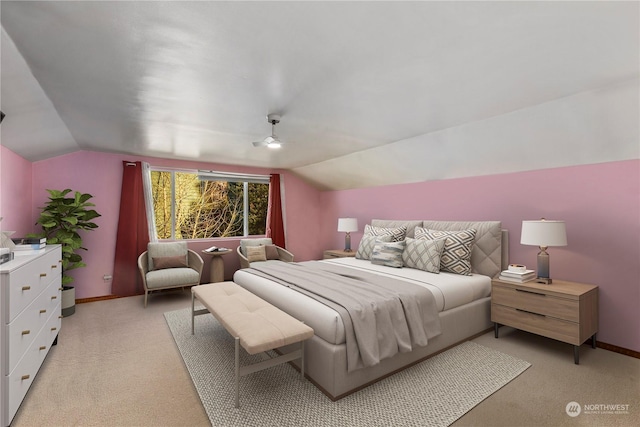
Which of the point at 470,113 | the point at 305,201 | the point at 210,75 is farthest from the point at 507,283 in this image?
the point at 305,201

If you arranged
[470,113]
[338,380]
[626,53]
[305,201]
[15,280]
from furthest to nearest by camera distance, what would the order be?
[305,201] < [470,113] < [338,380] < [15,280] < [626,53]

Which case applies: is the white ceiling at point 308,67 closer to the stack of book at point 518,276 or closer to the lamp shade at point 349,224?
the stack of book at point 518,276

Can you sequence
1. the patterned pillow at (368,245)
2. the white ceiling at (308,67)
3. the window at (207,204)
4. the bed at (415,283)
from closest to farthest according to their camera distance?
the white ceiling at (308,67) < the bed at (415,283) < the patterned pillow at (368,245) < the window at (207,204)

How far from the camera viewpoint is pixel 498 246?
11.2ft

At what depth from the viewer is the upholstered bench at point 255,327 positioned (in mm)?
1925

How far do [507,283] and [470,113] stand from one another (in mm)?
1703

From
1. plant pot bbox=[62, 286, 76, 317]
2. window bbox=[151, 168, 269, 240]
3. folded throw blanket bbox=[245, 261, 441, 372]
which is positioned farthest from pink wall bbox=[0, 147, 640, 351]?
folded throw blanket bbox=[245, 261, 441, 372]

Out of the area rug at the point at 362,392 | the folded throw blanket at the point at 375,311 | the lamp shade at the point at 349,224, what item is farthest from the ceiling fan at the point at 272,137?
the lamp shade at the point at 349,224

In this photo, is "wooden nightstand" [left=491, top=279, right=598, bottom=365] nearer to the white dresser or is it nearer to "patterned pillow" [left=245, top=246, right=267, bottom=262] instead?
"patterned pillow" [left=245, top=246, right=267, bottom=262]

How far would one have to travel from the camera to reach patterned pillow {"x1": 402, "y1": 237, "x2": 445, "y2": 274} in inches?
134

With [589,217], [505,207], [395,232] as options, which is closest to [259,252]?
[395,232]

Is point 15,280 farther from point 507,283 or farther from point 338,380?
point 507,283

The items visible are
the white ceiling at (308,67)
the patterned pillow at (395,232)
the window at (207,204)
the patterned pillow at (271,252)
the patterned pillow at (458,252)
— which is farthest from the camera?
the patterned pillow at (271,252)

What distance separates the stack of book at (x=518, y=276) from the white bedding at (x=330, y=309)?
27 cm
